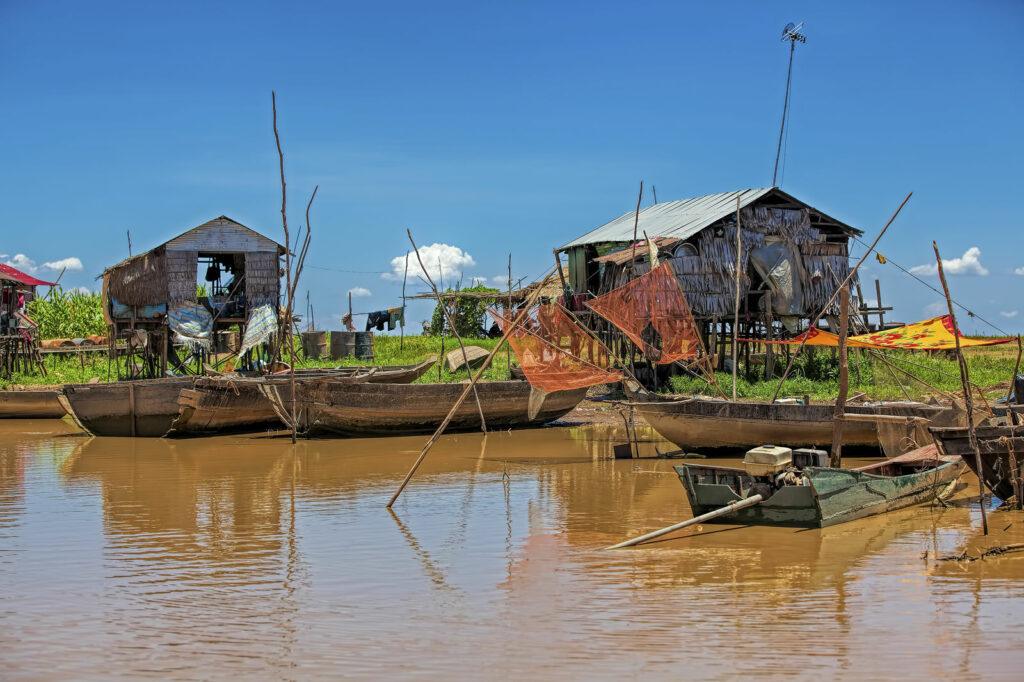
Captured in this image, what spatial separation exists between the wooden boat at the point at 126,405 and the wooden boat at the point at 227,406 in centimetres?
41

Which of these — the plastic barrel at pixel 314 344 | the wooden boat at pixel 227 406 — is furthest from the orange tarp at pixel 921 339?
the plastic barrel at pixel 314 344

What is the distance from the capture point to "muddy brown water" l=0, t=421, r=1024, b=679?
4.83 meters

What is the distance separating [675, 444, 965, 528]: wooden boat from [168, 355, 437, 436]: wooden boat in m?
7.88

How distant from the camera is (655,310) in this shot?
1235 centimetres

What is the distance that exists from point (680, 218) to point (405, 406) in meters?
9.44

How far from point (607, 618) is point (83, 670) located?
2889mm

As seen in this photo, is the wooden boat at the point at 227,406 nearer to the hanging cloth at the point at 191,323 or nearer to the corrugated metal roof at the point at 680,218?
the hanging cloth at the point at 191,323

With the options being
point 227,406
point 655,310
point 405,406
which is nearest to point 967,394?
point 655,310

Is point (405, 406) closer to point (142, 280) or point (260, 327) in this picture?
point (260, 327)

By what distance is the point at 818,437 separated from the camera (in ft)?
38.3

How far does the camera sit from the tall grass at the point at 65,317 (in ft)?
97.9

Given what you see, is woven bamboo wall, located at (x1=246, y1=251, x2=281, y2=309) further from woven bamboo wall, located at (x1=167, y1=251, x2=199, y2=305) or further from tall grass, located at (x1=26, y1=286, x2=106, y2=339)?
tall grass, located at (x1=26, y1=286, x2=106, y2=339)

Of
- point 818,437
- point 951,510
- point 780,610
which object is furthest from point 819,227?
point 780,610

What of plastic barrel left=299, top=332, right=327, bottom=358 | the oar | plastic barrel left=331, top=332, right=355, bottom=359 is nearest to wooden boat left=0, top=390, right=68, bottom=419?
plastic barrel left=299, top=332, right=327, bottom=358
